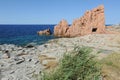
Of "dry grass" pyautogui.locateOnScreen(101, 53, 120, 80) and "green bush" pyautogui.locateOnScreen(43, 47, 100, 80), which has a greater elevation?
"green bush" pyautogui.locateOnScreen(43, 47, 100, 80)

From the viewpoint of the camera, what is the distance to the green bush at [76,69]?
1353cm

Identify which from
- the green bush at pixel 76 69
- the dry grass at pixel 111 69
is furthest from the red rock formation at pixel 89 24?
the green bush at pixel 76 69

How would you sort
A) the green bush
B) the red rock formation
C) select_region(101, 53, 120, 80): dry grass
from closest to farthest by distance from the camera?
1. the green bush
2. select_region(101, 53, 120, 80): dry grass
3. the red rock formation

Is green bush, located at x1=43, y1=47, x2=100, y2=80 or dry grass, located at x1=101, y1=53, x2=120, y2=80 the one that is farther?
dry grass, located at x1=101, y1=53, x2=120, y2=80

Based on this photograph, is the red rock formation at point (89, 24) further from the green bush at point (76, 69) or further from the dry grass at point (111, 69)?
the green bush at point (76, 69)

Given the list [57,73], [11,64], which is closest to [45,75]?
[57,73]

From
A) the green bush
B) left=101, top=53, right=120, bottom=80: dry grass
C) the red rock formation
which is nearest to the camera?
the green bush

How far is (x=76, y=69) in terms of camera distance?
14.3 meters

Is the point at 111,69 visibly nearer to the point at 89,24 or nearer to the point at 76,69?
the point at 76,69

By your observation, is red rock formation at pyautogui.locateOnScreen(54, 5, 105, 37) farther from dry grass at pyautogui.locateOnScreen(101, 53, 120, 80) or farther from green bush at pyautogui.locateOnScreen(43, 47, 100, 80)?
green bush at pyautogui.locateOnScreen(43, 47, 100, 80)

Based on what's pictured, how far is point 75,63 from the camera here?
14773mm

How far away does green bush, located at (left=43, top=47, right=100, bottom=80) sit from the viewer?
13.5 m

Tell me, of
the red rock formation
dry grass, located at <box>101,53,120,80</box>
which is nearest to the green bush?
dry grass, located at <box>101,53,120,80</box>

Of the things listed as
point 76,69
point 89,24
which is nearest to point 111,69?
point 76,69
